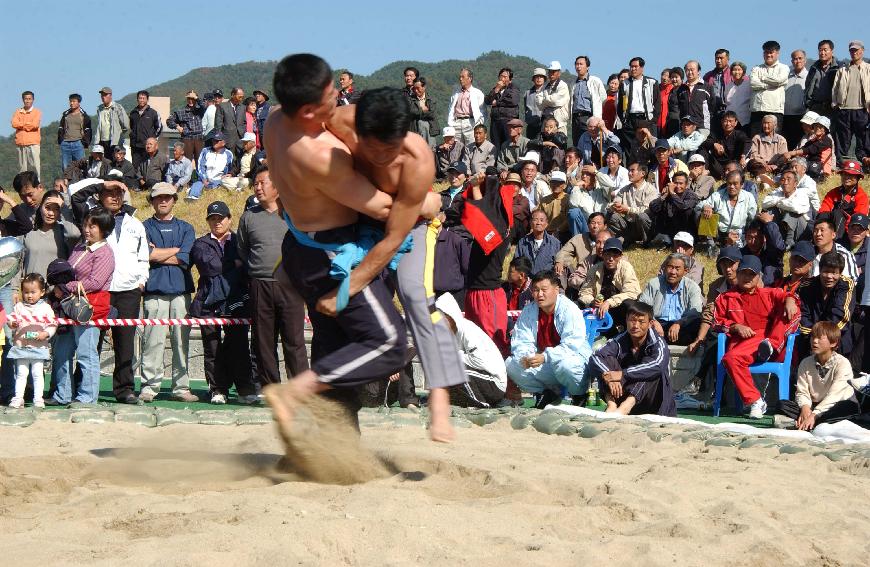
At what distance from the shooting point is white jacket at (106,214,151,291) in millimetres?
8547

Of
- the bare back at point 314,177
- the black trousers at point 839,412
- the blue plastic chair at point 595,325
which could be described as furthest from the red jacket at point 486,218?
the bare back at point 314,177

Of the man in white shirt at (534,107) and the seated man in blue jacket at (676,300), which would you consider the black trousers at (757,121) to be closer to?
Answer: the man in white shirt at (534,107)

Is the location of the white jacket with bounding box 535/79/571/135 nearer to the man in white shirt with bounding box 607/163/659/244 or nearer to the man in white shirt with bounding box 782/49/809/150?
the man in white shirt with bounding box 607/163/659/244

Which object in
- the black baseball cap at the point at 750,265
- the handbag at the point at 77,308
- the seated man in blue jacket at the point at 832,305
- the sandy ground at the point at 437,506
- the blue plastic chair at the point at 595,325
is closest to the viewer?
the sandy ground at the point at 437,506

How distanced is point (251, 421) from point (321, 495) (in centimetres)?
259

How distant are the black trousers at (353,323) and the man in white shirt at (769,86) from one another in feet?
29.5

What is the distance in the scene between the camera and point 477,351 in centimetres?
806

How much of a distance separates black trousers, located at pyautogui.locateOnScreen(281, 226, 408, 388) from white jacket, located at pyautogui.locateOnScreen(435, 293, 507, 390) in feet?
Result: 11.3

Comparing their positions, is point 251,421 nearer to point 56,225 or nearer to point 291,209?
point 291,209

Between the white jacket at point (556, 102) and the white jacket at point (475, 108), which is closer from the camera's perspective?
the white jacket at point (556, 102)

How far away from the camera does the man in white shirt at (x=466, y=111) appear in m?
14.7

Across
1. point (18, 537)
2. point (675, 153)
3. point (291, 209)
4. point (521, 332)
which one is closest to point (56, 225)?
point (521, 332)

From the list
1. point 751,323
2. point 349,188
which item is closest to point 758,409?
point 751,323

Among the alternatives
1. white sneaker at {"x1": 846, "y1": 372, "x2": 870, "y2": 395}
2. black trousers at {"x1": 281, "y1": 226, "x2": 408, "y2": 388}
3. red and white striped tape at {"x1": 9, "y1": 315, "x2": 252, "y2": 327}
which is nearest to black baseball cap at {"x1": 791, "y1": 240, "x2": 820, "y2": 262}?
white sneaker at {"x1": 846, "y1": 372, "x2": 870, "y2": 395}
